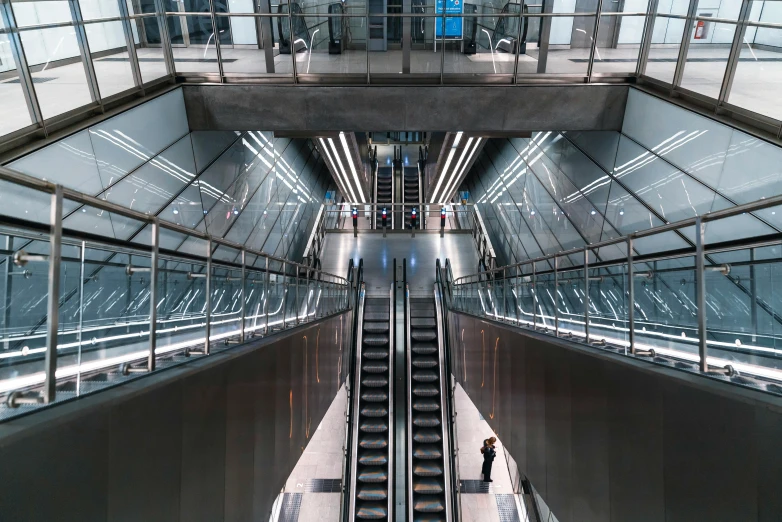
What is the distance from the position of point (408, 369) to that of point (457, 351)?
152 centimetres

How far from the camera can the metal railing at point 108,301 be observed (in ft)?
6.31

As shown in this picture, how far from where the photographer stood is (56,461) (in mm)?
1675

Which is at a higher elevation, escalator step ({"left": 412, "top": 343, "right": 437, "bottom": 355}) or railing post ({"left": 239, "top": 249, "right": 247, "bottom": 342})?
railing post ({"left": 239, "top": 249, "right": 247, "bottom": 342})

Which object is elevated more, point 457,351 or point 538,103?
point 538,103

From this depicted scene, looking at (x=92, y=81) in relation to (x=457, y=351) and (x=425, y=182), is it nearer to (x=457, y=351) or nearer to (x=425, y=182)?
(x=457, y=351)

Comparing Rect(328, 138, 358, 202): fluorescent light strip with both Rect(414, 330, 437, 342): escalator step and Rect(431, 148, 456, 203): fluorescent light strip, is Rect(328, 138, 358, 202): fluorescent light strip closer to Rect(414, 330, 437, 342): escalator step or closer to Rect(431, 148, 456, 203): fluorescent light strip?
Rect(431, 148, 456, 203): fluorescent light strip

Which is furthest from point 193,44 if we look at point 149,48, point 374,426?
point 374,426

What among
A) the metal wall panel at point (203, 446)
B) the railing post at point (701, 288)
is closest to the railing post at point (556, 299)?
the railing post at point (701, 288)

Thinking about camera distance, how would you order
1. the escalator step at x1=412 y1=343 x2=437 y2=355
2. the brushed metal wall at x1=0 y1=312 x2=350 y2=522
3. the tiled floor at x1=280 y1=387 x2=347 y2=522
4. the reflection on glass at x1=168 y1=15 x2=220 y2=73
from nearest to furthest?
the brushed metal wall at x1=0 y1=312 x2=350 y2=522, the reflection on glass at x1=168 y1=15 x2=220 y2=73, the escalator step at x1=412 y1=343 x2=437 y2=355, the tiled floor at x1=280 y1=387 x2=347 y2=522

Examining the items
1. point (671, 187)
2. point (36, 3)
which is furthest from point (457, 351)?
point (36, 3)

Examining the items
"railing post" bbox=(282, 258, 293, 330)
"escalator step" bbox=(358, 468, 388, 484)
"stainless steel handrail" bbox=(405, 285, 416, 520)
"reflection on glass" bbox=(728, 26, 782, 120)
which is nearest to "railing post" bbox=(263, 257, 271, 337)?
"railing post" bbox=(282, 258, 293, 330)

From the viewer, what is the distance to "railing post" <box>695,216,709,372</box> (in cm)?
272

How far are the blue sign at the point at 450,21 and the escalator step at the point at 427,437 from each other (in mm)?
8561

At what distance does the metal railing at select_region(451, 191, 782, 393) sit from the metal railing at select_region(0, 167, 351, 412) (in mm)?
2560
